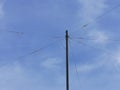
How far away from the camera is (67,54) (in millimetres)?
30109

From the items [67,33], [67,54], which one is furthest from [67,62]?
[67,33]

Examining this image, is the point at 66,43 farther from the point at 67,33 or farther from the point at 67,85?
the point at 67,85

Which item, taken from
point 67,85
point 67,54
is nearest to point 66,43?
point 67,54

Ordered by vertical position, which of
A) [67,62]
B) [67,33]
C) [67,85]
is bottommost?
[67,85]

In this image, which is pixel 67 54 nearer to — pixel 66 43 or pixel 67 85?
pixel 66 43

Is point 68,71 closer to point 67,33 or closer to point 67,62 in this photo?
point 67,62

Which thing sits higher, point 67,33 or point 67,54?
point 67,33

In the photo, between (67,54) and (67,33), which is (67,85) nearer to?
(67,54)

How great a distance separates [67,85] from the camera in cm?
2889

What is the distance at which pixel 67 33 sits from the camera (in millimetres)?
30641

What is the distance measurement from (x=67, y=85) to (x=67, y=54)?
291cm

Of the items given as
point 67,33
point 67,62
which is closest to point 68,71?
point 67,62

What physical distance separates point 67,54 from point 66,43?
1.00 meters

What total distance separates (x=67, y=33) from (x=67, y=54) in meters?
1.98
